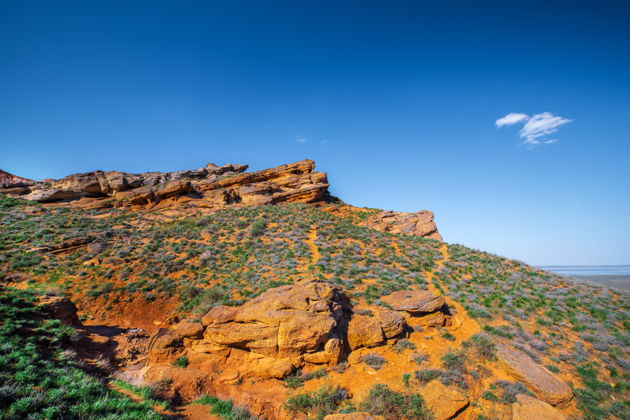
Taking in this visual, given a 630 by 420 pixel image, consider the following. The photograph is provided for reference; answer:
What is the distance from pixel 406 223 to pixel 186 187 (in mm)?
29172

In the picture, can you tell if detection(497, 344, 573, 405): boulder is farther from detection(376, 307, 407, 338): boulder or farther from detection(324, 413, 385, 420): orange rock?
detection(324, 413, 385, 420): orange rock

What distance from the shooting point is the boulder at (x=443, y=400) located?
6.46 meters

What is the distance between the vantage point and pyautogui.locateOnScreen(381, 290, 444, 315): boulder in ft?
35.7

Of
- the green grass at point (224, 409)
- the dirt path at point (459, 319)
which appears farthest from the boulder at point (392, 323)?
the green grass at point (224, 409)

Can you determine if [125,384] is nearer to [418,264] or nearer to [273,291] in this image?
[273,291]

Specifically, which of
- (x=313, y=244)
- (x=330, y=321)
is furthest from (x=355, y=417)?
(x=313, y=244)

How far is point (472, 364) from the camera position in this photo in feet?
28.2

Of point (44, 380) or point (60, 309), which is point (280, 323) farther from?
point (60, 309)

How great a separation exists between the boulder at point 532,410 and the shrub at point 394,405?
2.67 meters

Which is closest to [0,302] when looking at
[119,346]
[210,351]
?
[119,346]

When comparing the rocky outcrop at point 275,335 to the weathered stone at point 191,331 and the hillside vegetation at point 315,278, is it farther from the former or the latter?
the hillside vegetation at point 315,278

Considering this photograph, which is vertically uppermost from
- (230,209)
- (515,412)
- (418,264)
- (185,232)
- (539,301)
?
(230,209)

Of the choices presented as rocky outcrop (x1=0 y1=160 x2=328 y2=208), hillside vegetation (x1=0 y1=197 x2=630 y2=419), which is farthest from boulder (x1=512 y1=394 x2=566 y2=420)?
rocky outcrop (x1=0 y1=160 x2=328 y2=208)

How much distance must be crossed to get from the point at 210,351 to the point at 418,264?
15.4m
